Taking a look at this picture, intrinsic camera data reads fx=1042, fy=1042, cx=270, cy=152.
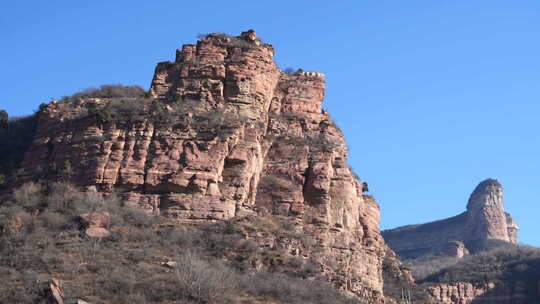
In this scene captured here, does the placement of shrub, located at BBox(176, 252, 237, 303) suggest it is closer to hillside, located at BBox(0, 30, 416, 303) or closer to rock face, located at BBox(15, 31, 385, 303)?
hillside, located at BBox(0, 30, 416, 303)

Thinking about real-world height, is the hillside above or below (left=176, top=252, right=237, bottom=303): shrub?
above

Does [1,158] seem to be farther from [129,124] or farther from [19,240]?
[19,240]

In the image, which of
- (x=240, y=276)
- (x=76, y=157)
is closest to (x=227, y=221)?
(x=240, y=276)

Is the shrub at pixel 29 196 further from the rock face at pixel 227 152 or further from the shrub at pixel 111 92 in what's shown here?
the shrub at pixel 111 92

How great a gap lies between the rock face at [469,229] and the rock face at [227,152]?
73829 mm

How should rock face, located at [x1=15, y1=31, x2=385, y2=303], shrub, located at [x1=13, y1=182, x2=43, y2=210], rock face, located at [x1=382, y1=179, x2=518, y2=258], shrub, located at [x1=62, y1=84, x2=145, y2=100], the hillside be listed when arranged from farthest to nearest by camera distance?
rock face, located at [x1=382, y1=179, x2=518, y2=258], shrub, located at [x1=62, y1=84, x2=145, y2=100], rock face, located at [x1=15, y1=31, x2=385, y2=303], shrub, located at [x1=13, y1=182, x2=43, y2=210], the hillside

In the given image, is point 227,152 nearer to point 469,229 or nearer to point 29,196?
point 29,196

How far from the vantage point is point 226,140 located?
56.2 metres

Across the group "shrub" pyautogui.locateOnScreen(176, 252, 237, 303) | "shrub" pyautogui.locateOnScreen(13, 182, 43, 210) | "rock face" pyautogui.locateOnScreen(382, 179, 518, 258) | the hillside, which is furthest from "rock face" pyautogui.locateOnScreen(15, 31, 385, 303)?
"rock face" pyautogui.locateOnScreen(382, 179, 518, 258)

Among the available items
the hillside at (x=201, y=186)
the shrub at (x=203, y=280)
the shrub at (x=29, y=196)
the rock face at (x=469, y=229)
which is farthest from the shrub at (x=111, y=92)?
the rock face at (x=469, y=229)

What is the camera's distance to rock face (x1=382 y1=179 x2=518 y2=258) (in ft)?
443

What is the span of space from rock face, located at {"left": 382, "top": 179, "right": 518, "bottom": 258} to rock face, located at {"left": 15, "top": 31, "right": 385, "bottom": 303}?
73.8 meters

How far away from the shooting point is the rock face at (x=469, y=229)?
443ft

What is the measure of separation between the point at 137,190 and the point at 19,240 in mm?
7939
